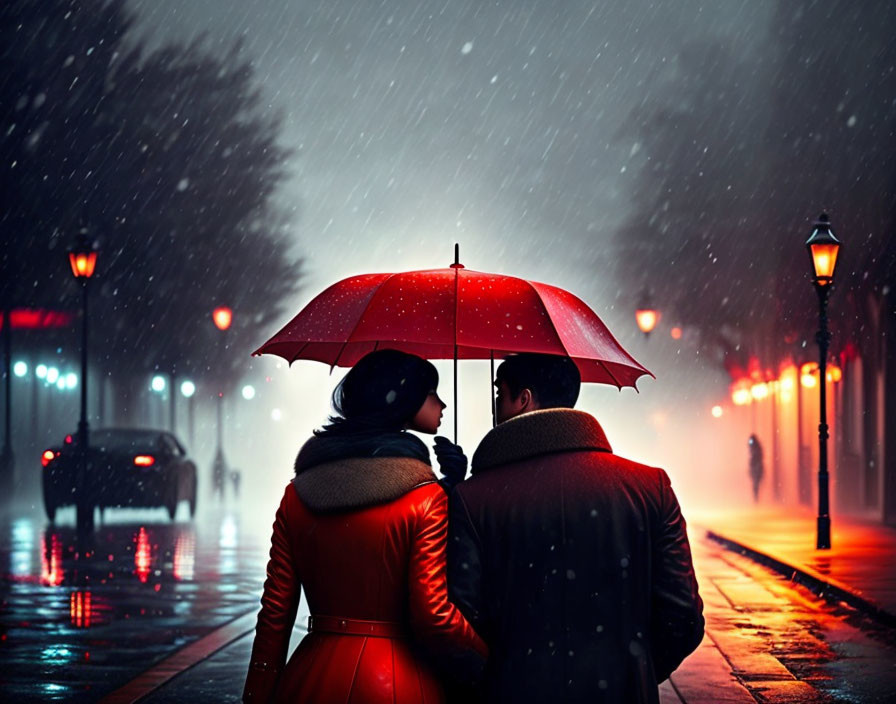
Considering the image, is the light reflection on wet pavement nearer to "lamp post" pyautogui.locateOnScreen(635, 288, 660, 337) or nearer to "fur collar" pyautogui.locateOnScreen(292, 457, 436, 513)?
"fur collar" pyautogui.locateOnScreen(292, 457, 436, 513)

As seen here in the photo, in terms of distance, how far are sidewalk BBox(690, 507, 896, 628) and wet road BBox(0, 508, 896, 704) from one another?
0.75 ft

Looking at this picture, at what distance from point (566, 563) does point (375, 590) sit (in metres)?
0.51

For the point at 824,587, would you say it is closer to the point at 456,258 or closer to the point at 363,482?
the point at 456,258

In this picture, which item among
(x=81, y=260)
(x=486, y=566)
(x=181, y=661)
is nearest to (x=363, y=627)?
(x=486, y=566)

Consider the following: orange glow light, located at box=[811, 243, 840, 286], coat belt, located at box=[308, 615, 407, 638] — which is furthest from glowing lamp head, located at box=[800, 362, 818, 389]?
coat belt, located at box=[308, 615, 407, 638]

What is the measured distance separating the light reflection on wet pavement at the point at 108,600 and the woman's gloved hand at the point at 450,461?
15.4 feet

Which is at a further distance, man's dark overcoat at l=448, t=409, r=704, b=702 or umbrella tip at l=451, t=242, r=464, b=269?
umbrella tip at l=451, t=242, r=464, b=269

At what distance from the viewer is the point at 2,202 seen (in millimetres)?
29641

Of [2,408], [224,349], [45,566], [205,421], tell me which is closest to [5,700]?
[45,566]

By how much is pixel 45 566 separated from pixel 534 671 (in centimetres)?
1394

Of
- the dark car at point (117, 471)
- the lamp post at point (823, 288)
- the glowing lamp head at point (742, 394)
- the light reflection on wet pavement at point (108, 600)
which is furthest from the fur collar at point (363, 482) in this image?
the glowing lamp head at point (742, 394)

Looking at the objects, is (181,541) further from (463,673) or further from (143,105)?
(463,673)

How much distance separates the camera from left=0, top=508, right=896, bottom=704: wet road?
877 centimetres

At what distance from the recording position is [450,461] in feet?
13.8
